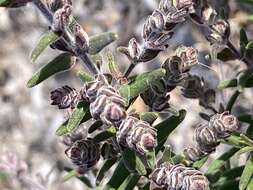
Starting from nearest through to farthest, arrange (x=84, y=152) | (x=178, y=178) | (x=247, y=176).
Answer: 1. (x=178, y=178)
2. (x=84, y=152)
3. (x=247, y=176)

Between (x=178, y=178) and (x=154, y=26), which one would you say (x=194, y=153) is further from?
(x=154, y=26)

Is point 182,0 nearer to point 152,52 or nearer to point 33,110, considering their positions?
point 152,52

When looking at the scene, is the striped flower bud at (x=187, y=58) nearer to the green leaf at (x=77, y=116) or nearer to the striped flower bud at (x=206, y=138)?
the striped flower bud at (x=206, y=138)

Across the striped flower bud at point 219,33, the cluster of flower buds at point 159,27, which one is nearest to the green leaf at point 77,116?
the cluster of flower buds at point 159,27

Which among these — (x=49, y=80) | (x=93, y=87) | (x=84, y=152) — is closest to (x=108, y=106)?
(x=93, y=87)

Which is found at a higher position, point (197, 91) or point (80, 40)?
point (80, 40)

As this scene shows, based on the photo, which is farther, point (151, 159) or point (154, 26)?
point (151, 159)

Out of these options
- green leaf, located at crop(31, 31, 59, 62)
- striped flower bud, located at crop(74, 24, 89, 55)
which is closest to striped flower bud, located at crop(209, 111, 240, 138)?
striped flower bud, located at crop(74, 24, 89, 55)
